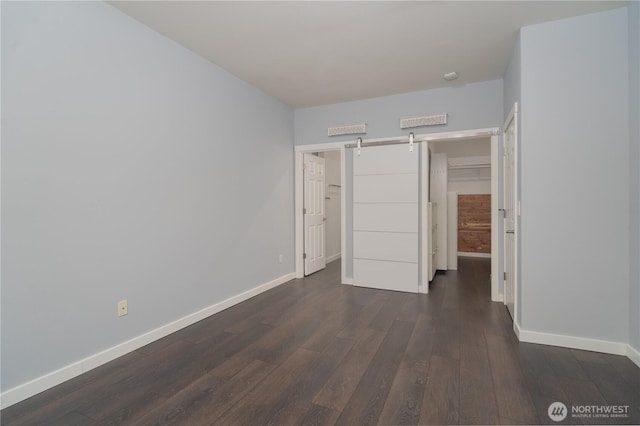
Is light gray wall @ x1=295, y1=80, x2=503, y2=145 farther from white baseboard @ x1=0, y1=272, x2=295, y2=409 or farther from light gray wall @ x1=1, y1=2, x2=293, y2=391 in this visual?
white baseboard @ x1=0, y1=272, x2=295, y2=409

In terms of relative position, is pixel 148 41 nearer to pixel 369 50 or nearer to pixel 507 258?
pixel 369 50

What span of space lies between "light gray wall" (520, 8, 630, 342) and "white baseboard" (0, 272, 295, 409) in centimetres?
299

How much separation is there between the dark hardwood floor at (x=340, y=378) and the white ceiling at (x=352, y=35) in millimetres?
2669

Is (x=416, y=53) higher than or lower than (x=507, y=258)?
higher

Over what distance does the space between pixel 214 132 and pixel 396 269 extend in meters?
2.85

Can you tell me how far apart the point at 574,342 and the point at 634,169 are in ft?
4.58

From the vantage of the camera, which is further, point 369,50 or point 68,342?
point 369,50

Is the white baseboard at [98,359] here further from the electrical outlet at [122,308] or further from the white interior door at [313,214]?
the white interior door at [313,214]

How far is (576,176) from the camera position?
2.45m

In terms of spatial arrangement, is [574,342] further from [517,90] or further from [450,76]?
[450,76]

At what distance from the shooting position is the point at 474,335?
107 inches

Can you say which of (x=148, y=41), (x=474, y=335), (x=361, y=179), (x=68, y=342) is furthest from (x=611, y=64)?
(x=68, y=342)

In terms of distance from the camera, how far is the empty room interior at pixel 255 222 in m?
1.85

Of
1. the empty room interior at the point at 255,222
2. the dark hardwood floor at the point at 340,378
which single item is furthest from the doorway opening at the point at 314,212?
the dark hardwood floor at the point at 340,378
